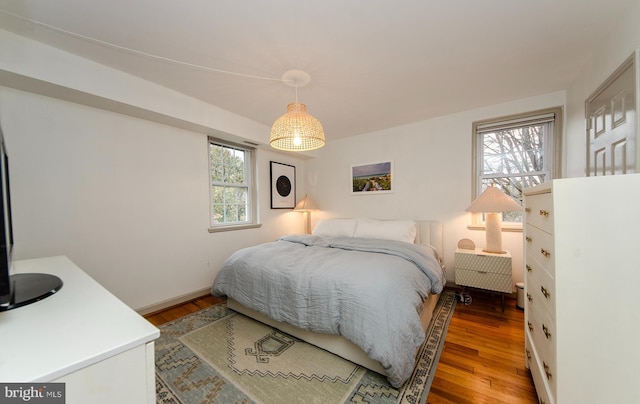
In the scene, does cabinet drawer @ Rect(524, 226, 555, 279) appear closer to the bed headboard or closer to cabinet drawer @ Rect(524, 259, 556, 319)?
cabinet drawer @ Rect(524, 259, 556, 319)

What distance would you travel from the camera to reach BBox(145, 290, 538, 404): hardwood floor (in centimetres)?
143

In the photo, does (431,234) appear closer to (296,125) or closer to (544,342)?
(544,342)

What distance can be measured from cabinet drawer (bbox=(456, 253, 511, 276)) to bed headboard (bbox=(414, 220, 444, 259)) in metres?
0.38

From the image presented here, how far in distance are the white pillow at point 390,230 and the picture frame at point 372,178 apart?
668mm

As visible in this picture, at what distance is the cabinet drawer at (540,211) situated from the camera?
1055 mm

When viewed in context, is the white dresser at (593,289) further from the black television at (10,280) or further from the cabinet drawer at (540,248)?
the black television at (10,280)

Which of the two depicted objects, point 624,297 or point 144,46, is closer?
point 624,297

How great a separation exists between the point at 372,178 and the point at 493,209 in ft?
5.41

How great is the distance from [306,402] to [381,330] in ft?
1.98

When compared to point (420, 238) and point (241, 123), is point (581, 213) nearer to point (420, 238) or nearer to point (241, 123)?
point (420, 238)

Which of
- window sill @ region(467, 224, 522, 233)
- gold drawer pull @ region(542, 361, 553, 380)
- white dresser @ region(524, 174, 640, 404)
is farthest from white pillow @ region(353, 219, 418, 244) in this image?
white dresser @ region(524, 174, 640, 404)

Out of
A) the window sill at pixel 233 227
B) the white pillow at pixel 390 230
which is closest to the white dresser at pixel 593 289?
the white pillow at pixel 390 230

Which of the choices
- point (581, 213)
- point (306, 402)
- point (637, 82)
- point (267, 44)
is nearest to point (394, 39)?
point (267, 44)

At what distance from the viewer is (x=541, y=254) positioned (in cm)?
119
